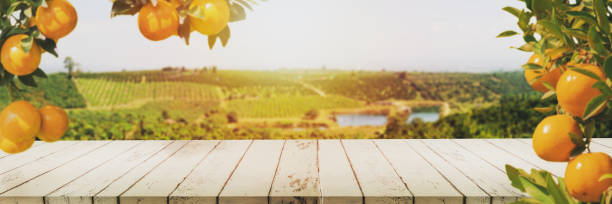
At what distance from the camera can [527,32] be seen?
0.80 m

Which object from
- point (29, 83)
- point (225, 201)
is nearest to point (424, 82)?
point (225, 201)

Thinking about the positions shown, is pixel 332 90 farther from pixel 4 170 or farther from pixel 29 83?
pixel 29 83

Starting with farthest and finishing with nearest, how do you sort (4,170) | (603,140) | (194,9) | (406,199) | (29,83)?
(603,140), (4,170), (406,199), (29,83), (194,9)

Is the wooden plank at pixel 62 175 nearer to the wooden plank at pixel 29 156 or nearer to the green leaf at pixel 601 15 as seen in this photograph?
the wooden plank at pixel 29 156

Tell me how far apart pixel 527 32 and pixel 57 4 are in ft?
2.76

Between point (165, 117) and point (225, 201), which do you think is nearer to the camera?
point (225, 201)

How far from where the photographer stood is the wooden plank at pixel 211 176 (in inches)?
59.3

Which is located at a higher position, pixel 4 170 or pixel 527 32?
pixel 527 32

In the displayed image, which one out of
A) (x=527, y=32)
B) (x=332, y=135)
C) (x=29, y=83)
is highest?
(x=527, y=32)

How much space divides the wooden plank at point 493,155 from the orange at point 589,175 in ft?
3.96

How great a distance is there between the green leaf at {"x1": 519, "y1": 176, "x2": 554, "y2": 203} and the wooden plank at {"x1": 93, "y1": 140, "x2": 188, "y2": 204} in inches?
53.3

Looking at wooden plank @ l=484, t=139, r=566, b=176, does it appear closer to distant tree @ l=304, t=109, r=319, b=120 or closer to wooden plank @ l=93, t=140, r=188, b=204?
wooden plank @ l=93, t=140, r=188, b=204

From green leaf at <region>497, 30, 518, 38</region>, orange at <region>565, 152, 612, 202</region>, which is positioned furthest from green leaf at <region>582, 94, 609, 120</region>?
green leaf at <region>497, 30, 518, 38</region>

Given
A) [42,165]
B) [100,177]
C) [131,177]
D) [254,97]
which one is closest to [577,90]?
[131,177]
